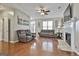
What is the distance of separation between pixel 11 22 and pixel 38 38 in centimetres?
193

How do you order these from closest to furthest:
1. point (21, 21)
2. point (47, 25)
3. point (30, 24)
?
1. point (30, 24)
2. point (47, 25)
3. point (21, 21)

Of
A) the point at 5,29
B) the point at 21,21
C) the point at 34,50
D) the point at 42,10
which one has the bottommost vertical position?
the point at 34,50

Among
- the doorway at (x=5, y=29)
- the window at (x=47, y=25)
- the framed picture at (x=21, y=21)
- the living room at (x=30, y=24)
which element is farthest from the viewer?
the doorway at (x=5, y=29)

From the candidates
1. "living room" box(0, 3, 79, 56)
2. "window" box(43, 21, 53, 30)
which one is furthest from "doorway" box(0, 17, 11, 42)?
"window" box(43, 21, 53, 30)

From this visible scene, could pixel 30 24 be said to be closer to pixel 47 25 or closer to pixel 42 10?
pixel 47 25

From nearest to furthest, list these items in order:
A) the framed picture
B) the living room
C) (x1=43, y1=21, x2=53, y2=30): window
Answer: the living room < (x1=43, y1=21, x2=53, y2=30): window < the framed picture

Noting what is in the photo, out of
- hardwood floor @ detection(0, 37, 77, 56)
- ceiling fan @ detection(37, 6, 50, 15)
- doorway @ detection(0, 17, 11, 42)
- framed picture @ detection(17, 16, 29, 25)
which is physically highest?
ceiling fan @ detection(37, 6, 50, 15)

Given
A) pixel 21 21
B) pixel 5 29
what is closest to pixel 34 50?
pixel 21 21

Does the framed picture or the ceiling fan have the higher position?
the ceiling fan

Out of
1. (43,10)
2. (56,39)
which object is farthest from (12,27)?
(56,39)

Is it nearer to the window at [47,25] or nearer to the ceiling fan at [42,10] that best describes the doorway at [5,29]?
the ceiling fan at [42,10]

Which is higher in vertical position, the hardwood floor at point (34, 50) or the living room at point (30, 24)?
the living room at point (30, 24)

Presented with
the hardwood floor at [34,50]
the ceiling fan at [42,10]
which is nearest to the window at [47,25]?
the ceiling fan at [42,10]

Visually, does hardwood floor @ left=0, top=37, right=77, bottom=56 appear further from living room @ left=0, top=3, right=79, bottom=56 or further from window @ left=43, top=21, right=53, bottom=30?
window @ left=43, top=21, right=53, bottom=30
